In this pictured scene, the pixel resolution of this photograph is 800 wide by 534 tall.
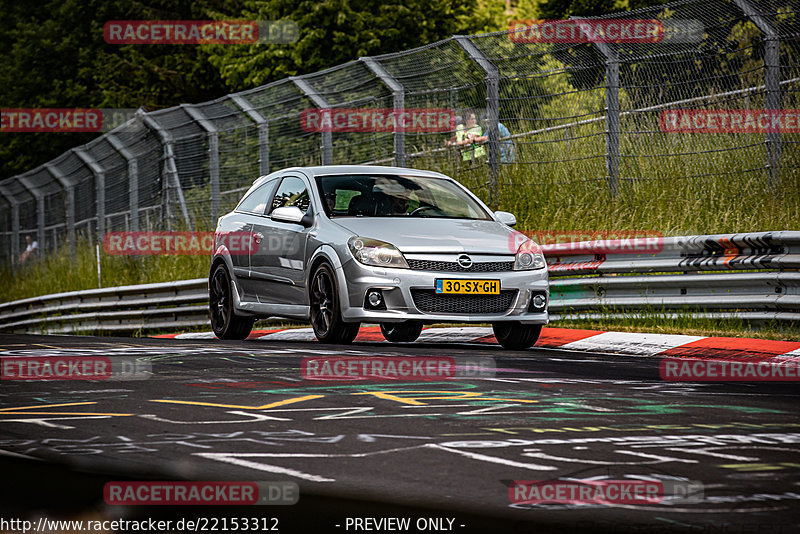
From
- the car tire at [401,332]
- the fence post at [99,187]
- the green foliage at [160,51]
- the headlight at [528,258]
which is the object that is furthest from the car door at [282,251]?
the green foliage at [160,51]

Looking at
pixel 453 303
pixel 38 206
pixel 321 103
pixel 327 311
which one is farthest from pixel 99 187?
pixel 453 303

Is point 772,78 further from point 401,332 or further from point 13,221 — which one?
point 13,221

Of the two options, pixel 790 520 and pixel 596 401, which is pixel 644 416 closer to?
pixel 596 401

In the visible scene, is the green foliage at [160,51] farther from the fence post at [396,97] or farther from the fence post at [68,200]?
the fence post at [396,97]

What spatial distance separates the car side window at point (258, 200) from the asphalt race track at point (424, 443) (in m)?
3.68

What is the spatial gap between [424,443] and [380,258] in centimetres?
465

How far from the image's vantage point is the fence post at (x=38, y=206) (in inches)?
1114

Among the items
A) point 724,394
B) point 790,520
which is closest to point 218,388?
point 724,394

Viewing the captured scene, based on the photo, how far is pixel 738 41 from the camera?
13.5 m

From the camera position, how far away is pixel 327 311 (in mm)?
10867

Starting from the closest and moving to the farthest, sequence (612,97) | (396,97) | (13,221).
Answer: (612,97) → (396,97) → (13,221)

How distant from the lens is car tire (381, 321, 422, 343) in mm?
12289

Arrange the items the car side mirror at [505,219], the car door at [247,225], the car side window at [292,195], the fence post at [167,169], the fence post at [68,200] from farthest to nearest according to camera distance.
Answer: the fence post at [68,200] < the fence post at [167,169] < the car door at [247,225] < the car side window at [292,195] < the car side mirror at [505,219]

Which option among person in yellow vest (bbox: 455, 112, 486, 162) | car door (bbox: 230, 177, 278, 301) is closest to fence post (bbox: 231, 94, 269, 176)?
person in yellow vest (bbox: 455, 112, 486, 162)
